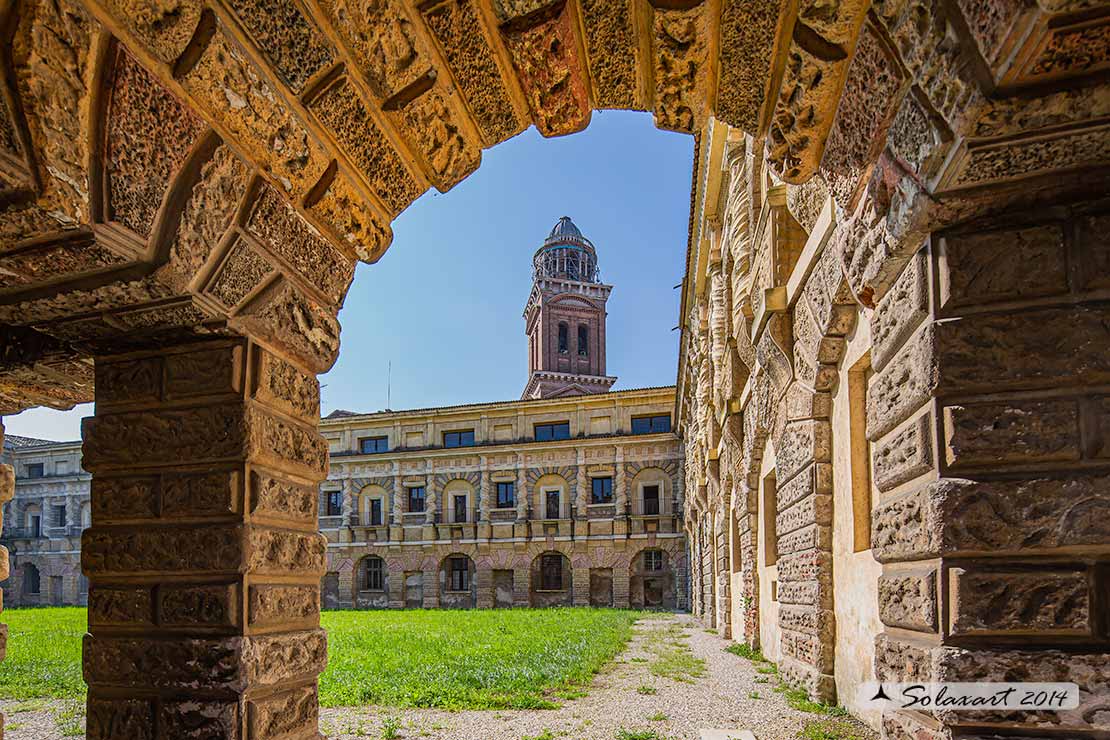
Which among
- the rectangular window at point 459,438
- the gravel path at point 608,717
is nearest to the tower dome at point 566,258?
the rectangular window at point 459,438

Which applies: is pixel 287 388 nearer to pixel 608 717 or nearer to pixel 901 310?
pixel 901 310

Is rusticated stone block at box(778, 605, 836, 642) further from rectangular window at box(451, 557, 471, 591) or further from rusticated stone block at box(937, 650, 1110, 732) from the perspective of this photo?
rectangular window at box(451, 557, 471, 591)

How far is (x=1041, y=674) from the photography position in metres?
2.05

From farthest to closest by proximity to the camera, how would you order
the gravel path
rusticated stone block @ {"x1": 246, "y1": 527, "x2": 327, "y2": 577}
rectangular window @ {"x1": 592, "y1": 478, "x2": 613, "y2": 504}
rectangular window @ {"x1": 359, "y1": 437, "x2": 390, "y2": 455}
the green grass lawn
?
rectangular window @ {"x1": 359, "y1": 437, "x2": 390, "y2": 455} < rectangular window @ {"x1": 592, "y1": 478, "x2": 613, "y2": 504} < the green grass lawn < the gravel path < rusticated stone block @ {"x1": 246, "y1": 527, "x2": 327, "y2": 577}

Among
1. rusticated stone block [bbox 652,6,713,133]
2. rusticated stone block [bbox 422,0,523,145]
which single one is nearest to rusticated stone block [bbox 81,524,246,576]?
rusticated stone block [bbox 422,0,523,145]

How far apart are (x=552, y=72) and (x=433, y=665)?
9069 mm

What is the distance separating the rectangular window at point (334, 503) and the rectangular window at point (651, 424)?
1336cm

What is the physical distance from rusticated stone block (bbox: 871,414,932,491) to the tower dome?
49448mm

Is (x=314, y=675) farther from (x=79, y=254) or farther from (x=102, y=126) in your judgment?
(x=102, y=126)

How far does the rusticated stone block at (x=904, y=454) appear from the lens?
2258 millimetres

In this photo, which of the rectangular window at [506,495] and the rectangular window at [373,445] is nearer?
the rectangular window at [506,495]

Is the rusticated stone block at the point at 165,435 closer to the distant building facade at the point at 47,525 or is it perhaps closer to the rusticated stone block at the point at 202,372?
the rusticated stone block at the point at 202,372

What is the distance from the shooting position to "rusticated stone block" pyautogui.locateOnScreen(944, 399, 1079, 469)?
2.09m

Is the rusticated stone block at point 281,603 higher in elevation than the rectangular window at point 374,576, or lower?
higher
